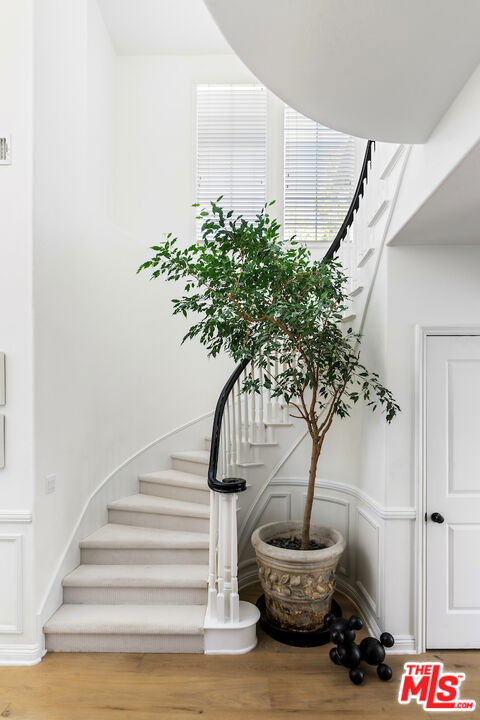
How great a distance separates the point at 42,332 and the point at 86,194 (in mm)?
1537

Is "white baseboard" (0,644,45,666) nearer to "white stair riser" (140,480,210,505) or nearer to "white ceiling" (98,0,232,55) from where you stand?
"white stair riser" (140,480,210,505)

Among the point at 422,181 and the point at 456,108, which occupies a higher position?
the point at 456,108

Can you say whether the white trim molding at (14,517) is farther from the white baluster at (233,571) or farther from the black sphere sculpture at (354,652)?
the black sphere sculpture at (354,652)

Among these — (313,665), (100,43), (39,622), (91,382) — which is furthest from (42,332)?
(100,43)

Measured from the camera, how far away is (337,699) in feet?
7.52

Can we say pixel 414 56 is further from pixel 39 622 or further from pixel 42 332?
pixel 39 622

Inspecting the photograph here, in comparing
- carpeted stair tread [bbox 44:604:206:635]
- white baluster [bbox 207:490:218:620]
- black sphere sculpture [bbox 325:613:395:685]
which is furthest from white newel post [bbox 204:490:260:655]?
black sphere sculpture [bbox 325:613:395:685]

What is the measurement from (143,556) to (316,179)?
4.37 meters

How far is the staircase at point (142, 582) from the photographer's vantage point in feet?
8.87

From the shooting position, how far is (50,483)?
2.88 m

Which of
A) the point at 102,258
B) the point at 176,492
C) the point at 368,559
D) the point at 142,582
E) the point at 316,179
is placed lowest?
the point at 142,582

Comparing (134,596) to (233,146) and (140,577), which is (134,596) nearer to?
(140,577)

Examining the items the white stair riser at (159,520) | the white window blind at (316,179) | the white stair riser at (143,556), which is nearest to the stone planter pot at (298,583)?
the white stair riser at (143,556)

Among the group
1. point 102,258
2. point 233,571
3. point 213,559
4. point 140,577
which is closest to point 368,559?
point 233,571
